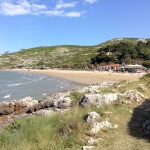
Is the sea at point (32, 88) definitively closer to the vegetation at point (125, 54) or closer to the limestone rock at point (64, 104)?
the limestone rock at point (64, 104)

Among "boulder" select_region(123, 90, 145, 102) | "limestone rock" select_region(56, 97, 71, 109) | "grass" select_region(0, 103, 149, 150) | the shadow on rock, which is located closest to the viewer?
"grass" select_region(0, 103, 149, 150)

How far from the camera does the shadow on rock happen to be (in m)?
8.87

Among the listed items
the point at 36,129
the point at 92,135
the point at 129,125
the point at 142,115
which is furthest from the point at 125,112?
the point at 36,129

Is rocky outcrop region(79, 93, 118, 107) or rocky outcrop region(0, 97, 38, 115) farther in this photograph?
rocky outcrop region(0, 97, 38, 115)

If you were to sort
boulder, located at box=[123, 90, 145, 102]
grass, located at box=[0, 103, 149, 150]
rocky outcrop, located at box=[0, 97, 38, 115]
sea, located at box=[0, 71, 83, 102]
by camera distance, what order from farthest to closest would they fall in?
sea, located at box=[0, 71, 83, 102] < rocky outcrop, located at box=[0, 97, 38, 115] < boulder, located at box=[123, 90, 145, 102] < grass, located at box=[0, 103, 149, 150]

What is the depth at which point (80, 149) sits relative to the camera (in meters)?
7.82

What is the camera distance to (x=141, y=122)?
10.0m

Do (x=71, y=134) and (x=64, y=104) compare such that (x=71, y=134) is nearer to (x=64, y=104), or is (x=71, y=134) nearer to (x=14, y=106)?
(x=64, y=104)

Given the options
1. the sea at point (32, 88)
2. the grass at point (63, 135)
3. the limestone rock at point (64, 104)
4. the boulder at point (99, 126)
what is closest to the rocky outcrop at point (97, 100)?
the limestone rock at point (64, 104)

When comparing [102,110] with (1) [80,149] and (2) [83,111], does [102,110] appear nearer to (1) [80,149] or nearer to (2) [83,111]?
(2) [83,111]

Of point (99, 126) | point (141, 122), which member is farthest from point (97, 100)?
point (99, 126)

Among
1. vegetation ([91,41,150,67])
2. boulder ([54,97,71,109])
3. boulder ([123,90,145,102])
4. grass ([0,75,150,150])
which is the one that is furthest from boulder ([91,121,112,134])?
vegetation ([91,41,150,67])

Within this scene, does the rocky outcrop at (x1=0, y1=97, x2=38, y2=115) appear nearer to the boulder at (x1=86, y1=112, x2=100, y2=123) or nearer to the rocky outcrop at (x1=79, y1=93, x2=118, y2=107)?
the rocky outcrop at (x1=79, y1=93, x2=118, y2=107)

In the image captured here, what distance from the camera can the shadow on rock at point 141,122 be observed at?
887 cm
